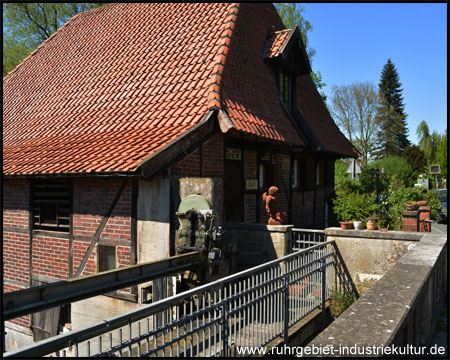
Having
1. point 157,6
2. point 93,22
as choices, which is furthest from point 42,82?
point 157,6

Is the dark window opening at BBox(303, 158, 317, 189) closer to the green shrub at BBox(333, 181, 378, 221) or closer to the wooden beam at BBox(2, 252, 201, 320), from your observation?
the green shrub at BBox(333, 181, 378, 221)

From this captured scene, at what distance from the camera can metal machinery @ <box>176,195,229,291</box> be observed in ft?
19.8

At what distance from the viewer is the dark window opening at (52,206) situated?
8305 millimetres

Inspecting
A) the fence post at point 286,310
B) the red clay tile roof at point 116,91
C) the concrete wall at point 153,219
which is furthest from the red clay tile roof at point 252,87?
the fence post at point 286,310

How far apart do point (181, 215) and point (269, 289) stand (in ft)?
6.21

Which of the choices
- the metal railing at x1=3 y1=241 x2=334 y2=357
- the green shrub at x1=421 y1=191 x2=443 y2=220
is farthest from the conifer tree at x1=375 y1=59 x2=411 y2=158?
the metal railing at x1=3 y1=241 x2=334 y2=357

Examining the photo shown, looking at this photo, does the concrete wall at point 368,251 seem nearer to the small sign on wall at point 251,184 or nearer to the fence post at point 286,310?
the small sign on wall at point 251,184

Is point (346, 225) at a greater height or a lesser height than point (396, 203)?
lesser

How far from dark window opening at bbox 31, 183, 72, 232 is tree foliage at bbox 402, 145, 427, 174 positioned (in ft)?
156

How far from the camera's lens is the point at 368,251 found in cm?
769

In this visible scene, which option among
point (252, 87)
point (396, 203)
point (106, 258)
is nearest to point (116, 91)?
point (252, 87)

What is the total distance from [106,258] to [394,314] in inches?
224

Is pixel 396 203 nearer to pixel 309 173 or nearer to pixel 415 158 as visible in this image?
pixel 309 173

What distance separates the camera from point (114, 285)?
189 inches
